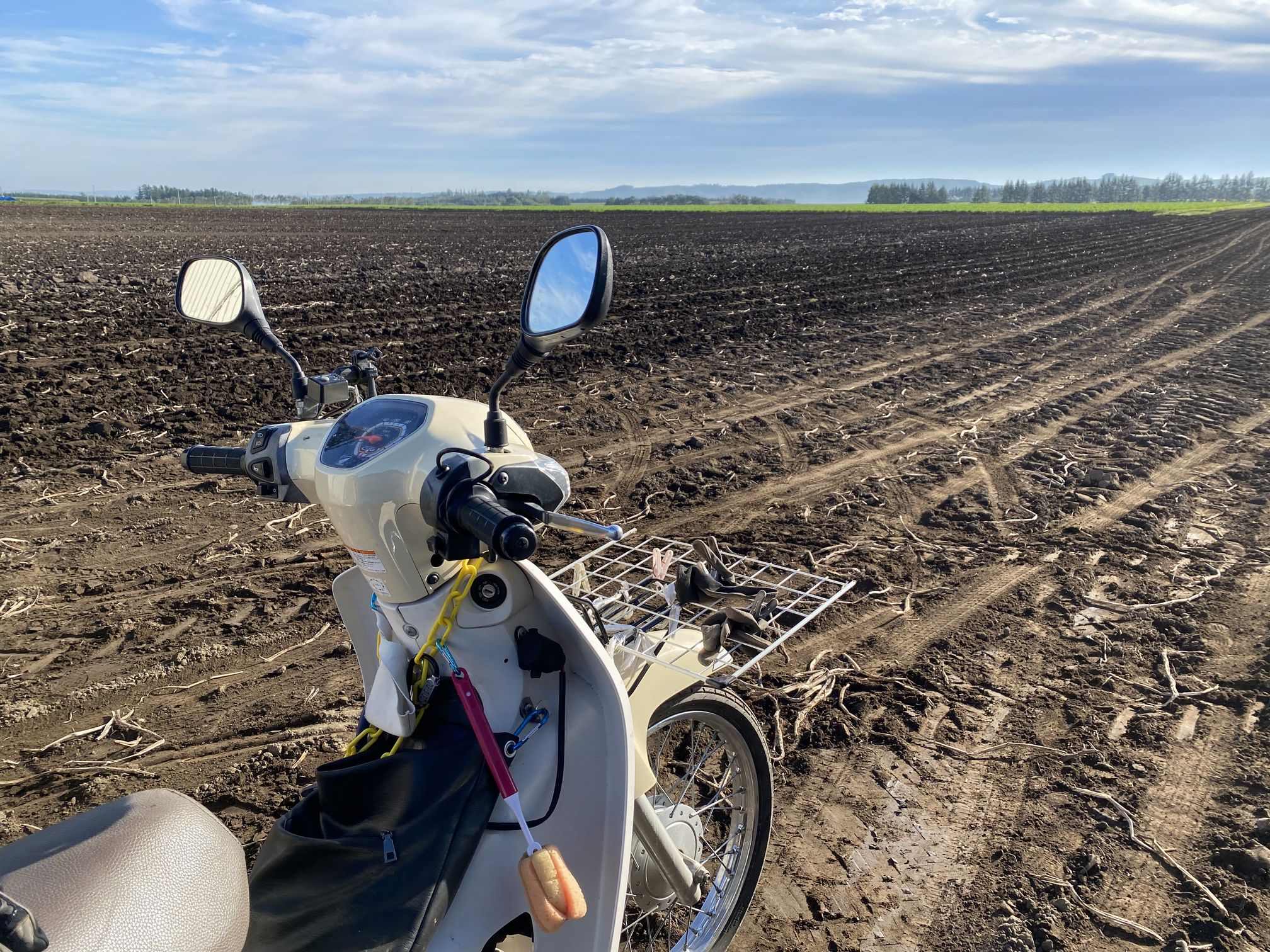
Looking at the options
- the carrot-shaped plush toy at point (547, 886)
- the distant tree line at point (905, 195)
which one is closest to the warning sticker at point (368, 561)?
the carrot-shaped plush toy at point (547, 886)

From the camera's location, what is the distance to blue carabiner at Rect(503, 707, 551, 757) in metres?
1.90

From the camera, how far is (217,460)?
2.11 meters

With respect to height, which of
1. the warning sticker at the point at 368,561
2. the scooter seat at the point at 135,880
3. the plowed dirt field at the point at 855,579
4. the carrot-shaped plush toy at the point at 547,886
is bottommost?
the plowed dirt field at the point at 855,579

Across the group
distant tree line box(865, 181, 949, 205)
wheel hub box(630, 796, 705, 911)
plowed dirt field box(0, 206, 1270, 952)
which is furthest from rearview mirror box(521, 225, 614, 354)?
distant tree line box(865, 181, 949, 205)

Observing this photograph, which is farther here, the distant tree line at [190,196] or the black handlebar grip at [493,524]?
the distant tree line at [190,196]

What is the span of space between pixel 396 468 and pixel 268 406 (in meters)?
7.27

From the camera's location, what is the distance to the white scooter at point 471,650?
128 cm

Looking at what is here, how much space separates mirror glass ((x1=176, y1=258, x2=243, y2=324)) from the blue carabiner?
1266 mm

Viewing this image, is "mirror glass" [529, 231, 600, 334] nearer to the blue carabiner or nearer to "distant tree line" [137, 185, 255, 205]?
the blue carabiner

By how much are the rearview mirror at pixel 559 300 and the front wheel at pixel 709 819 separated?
1171 mm

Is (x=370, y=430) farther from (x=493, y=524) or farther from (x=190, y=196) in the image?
(x=190, y=196)

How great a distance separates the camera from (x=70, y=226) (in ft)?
126

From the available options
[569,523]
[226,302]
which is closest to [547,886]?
[569,523]

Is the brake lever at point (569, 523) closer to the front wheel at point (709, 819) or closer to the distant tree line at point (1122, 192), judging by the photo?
the front wheel at point (709, 819)
